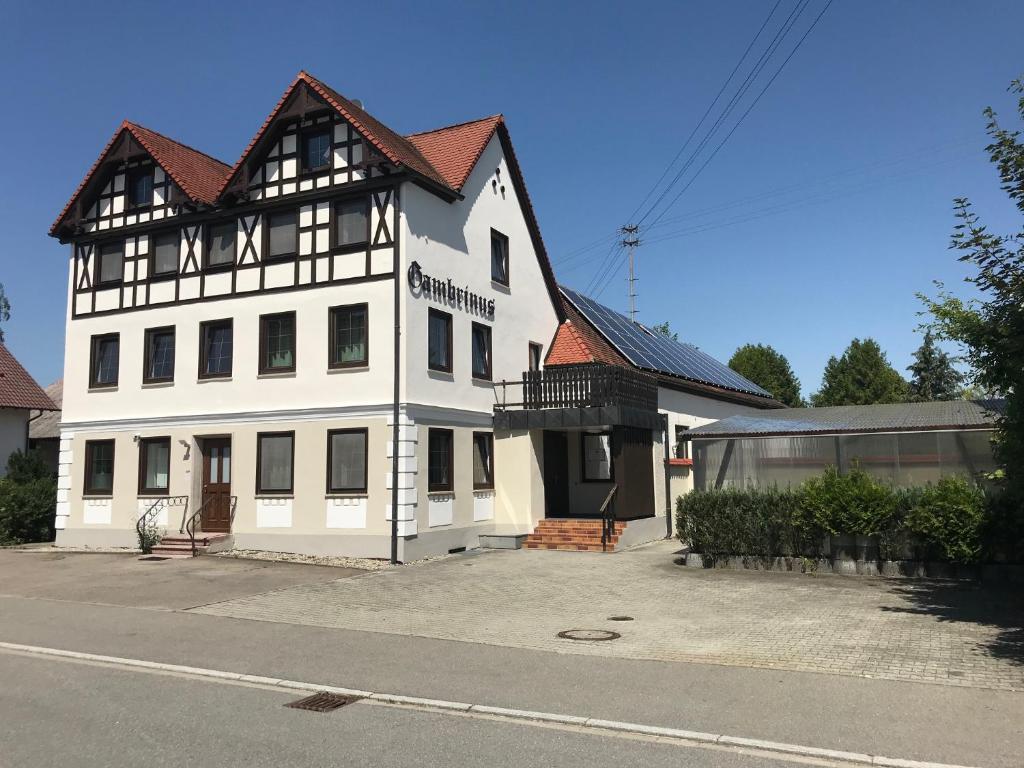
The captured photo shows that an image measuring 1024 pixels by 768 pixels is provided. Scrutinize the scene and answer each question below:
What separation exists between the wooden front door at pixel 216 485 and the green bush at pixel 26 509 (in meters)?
7.02

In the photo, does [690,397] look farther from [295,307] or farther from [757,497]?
[295,307]

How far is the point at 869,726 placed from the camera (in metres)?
6.34

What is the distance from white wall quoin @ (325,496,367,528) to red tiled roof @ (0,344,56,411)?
1720cm

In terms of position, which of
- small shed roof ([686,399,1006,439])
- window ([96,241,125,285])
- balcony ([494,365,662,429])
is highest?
window ([96,241,125,285])

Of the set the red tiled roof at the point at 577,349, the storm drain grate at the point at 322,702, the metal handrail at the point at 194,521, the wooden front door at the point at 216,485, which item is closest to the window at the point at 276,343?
the wooden front door at the point at 216,485

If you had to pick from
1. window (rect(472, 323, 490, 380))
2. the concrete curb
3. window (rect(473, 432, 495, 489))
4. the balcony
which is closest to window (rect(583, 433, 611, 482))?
the balcony

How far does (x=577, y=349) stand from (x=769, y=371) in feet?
143

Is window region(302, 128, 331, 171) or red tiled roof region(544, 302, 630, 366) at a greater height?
window region(302, 128, 331, 171)

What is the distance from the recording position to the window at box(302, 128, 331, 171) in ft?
65.5

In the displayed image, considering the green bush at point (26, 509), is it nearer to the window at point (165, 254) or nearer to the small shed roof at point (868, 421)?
the window at point (165, 254)

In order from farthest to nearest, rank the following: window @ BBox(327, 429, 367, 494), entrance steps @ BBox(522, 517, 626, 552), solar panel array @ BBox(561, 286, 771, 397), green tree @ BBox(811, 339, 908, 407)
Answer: green tree @ BBox(811, 339, 908, 407) < solar panel array @ BBox(561, 286, 771, 397) < entrance steps @ BBox(522, 517, 626, 552) < window @ BBox(327, 429, 367, 494)

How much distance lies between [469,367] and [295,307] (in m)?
4.78

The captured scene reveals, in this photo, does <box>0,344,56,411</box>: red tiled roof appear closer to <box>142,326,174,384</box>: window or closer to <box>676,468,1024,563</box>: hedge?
<box>142,326,174,384</box>: window

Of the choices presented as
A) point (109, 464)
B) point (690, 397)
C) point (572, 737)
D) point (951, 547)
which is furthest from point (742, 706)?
point (690, 397)
